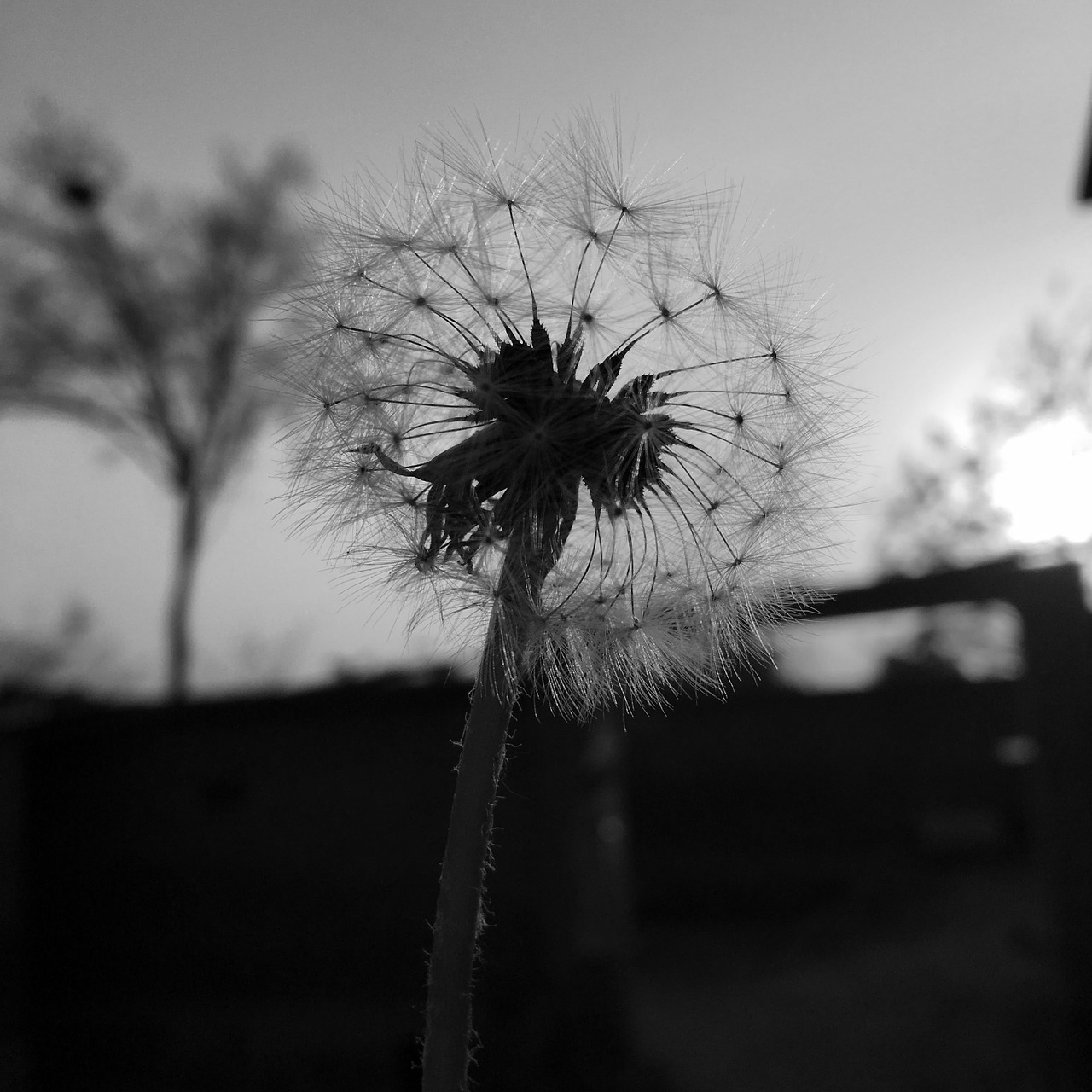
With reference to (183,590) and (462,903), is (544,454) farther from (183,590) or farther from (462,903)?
(183,590)

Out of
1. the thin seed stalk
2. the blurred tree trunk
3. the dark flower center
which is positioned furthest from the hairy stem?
the blurred tree trunk

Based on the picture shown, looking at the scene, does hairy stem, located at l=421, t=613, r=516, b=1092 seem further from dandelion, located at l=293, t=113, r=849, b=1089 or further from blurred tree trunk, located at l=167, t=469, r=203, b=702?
blurred tree trunk, located at l=167, t=469, r=203, b=702

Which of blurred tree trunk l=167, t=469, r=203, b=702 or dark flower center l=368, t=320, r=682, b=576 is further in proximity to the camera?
blurred tree trunk l=167, t=469, r=203, b=702

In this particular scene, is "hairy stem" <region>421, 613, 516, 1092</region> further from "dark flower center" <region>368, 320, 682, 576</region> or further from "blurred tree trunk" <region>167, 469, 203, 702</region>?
"blurred tree trunk" <region>167, 469, 203, 702</region>

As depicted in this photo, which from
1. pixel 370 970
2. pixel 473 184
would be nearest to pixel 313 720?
pixel 370 970

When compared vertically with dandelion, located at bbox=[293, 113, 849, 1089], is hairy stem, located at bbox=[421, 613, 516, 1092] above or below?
below

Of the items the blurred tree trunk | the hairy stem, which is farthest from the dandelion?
the blurred tree trunk

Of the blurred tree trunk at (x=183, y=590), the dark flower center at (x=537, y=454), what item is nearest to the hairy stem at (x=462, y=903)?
the dark flower center at (x=537, y=454)

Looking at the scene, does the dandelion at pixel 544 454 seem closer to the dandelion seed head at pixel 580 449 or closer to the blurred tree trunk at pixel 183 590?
the dandelion seed head at pixel 580 449

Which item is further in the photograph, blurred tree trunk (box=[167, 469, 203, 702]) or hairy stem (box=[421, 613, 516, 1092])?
blurred tree trunk (box=[167, 469, 203, 702])
